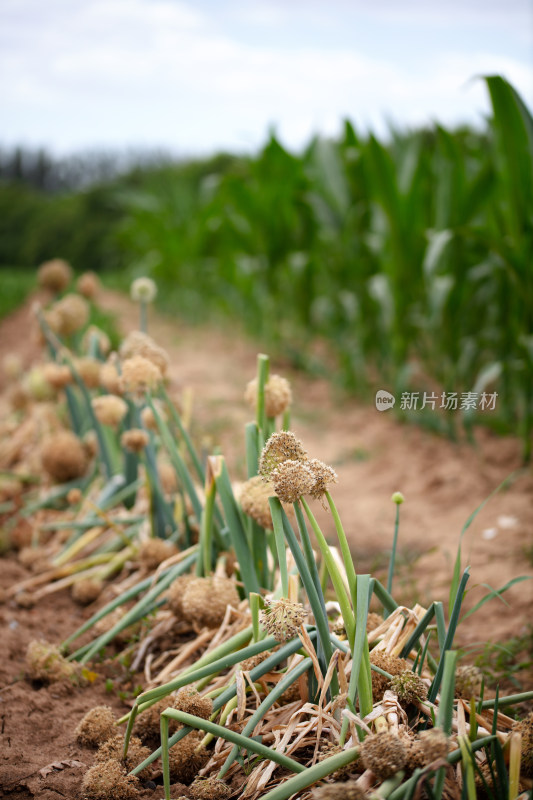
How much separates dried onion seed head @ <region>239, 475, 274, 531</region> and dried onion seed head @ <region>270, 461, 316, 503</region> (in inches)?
9.8

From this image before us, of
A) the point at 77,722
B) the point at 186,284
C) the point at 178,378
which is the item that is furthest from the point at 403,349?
the point at 186,284

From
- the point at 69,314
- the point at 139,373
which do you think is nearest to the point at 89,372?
the point at 69,314

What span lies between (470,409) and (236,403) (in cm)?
132

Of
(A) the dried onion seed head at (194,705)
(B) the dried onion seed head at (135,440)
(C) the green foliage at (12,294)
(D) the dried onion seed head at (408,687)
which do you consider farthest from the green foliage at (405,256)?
(C) the green foliage at (12,294)

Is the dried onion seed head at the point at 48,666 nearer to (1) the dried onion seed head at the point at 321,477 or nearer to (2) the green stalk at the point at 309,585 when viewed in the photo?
(2) the green stalk at the point at 309,585

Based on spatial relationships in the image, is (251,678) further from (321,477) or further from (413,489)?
Result: (413,489)

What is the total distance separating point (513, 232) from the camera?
2012 millimetres

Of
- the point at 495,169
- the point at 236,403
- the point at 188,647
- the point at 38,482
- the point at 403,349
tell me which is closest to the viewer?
the point at 188,647

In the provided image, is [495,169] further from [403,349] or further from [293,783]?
[293,783]

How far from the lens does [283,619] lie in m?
0.64

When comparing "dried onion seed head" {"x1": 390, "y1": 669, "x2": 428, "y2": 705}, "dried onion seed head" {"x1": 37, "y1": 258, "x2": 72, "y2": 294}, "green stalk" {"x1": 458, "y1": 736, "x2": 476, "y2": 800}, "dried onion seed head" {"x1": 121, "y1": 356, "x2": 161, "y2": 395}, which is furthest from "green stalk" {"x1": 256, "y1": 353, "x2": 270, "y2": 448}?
"dried onion seed head" {"x1": 37, "y1": 258, "x2": 72, "y2": 294}

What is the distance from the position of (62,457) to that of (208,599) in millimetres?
847

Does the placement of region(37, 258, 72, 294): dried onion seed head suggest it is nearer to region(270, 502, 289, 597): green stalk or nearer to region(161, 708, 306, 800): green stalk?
region(270, 502, 289, 597): green stalk

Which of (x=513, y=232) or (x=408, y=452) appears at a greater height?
(x=513, y=232)
